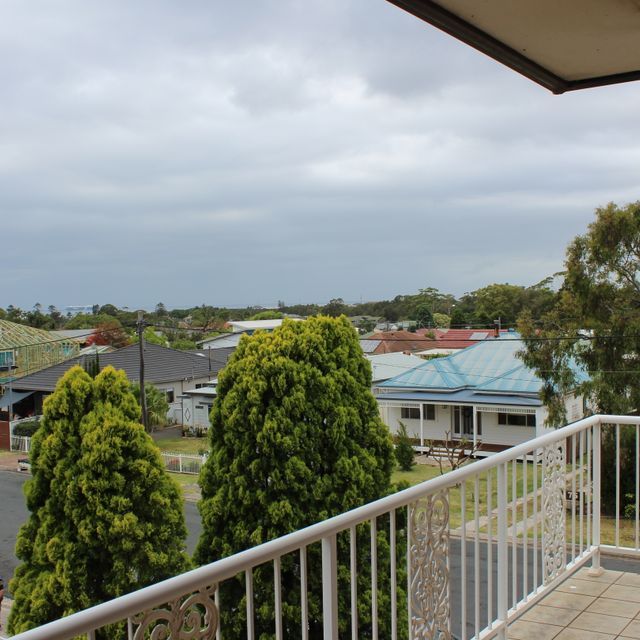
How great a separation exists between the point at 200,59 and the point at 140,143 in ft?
34.8

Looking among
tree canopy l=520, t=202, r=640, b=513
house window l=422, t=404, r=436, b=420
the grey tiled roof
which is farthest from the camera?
the grey tiled roof

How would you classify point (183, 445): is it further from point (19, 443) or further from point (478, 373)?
point (478, 373)

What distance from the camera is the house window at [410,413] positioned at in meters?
27.8

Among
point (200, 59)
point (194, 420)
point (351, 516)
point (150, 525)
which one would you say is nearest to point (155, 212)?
point (200, 59)

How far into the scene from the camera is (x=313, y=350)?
270 inches

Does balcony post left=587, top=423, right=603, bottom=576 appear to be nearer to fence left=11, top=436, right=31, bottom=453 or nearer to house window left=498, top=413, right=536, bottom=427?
house window left=498, top=413, right=536, bottom=427

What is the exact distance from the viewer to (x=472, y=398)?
25.7 metres

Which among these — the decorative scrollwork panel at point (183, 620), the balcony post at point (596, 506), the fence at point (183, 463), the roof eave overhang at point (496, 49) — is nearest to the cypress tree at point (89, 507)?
the balcony post at point (596, 506)

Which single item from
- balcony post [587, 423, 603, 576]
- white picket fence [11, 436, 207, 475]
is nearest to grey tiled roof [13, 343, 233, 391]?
white picket fence [11, 436, 207, 475]

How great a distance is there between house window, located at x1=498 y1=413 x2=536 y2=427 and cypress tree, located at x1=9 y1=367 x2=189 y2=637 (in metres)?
20.7

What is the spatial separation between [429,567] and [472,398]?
2431 cm

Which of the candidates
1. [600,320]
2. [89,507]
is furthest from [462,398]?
[89,507]

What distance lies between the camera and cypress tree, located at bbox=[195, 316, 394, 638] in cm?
655

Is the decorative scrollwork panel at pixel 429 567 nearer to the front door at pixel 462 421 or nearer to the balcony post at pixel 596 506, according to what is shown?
the balcony post at pixel 596 506
